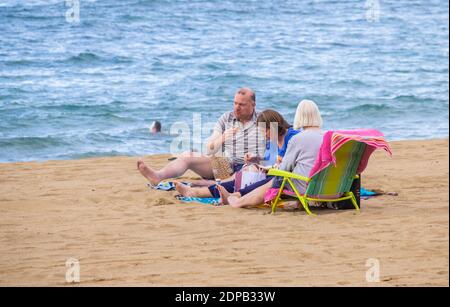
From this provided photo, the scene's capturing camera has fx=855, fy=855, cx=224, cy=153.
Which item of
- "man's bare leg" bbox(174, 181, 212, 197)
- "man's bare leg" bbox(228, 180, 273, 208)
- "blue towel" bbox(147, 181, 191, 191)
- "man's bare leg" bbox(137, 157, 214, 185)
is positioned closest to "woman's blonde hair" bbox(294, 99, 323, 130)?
"man's bare leg" bbox(228, 180, 273, 208)

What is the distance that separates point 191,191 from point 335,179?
4.88 feet

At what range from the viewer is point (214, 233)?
20.2 feet

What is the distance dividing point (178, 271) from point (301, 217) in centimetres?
165

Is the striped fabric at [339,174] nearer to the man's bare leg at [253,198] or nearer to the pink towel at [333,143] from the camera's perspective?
the pink towel at [333,143]

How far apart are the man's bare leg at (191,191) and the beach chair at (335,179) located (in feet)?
3.15

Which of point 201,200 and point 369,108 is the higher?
point 201,200

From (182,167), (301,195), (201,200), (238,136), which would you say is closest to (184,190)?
(201,200)

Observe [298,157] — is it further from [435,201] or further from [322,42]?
[322,42]

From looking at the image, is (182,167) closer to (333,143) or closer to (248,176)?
(248,176)

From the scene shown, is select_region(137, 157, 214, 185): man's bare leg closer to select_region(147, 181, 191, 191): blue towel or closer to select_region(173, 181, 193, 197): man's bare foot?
select_region(147, 181, 191, 191): blue towel

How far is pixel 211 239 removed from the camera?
598cm

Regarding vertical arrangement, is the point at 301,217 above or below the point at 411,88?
above

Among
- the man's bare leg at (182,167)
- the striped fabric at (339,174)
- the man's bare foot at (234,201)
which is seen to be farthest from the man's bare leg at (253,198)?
the man's bare leg at (182,167)

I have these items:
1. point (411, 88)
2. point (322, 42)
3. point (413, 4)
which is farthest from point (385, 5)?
point (411, 88)
